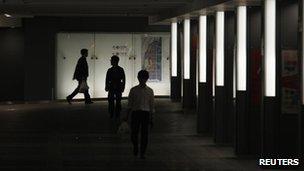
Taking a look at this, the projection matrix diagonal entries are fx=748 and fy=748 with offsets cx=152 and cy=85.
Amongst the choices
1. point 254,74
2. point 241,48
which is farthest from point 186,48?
point 254,74

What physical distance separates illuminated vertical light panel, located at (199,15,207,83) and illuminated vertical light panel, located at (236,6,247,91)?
3852mm

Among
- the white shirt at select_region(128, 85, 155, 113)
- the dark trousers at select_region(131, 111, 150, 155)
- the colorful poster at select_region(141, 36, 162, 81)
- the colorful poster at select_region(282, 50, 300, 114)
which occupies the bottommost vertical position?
the dark trousers at select_region(131, 111, 150, 155)

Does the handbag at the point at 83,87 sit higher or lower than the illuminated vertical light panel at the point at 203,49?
lower

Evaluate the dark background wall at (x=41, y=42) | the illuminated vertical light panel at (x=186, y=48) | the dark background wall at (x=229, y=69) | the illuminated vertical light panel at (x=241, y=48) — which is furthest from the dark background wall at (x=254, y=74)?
the dark background wall at (x=41, y=42)

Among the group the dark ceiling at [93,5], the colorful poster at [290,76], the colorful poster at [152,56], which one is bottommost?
the colorful poster at [290,76]

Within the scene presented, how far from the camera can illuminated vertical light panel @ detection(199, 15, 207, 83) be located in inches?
708

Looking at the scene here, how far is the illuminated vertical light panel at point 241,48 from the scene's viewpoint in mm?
14008

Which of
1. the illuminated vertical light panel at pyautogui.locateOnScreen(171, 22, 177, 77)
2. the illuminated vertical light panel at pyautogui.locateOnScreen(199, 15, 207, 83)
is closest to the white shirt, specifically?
the illuminated vertical light panel at pyautogui.locateOnScreen(199, 15, 207, 83)

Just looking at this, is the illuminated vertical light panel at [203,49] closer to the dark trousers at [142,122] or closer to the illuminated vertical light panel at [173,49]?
→ the dark trousers at [142,122]

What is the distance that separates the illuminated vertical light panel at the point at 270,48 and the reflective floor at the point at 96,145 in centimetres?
144

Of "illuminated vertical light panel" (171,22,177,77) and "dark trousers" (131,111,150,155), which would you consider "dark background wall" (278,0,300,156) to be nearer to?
"dark trousers" (131,111,150,155)

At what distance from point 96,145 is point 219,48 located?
11.0 ft

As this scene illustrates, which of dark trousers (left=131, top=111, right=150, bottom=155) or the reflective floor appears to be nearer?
the reflective floor

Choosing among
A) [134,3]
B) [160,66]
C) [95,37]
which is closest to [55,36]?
[95,37]
